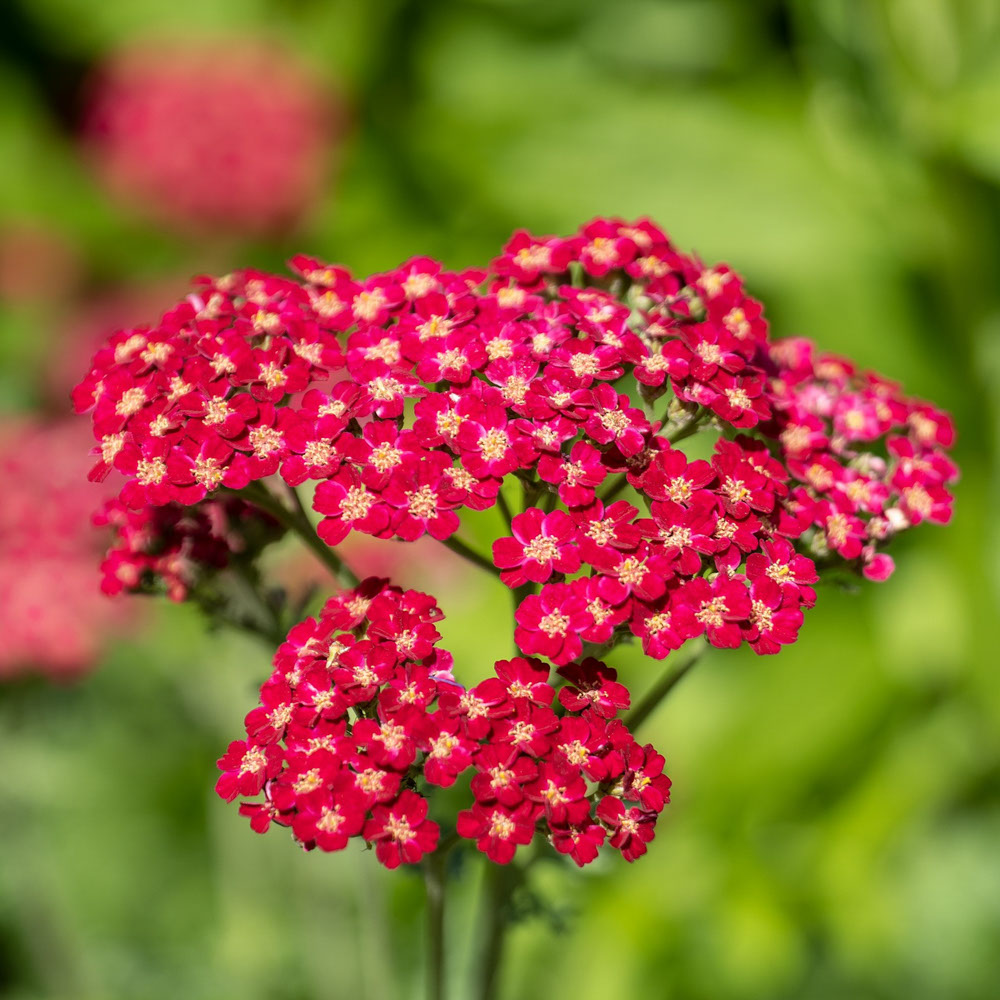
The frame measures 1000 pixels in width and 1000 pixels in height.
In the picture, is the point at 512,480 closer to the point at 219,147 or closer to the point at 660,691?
the point at 660,691

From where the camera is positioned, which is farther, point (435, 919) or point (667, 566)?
point (435, 919)

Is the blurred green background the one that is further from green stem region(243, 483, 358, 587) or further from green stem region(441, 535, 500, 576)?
green stem region(441, 535, 500, 576)

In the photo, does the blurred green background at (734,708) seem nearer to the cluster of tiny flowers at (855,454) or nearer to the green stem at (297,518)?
the green stem at (297,518)

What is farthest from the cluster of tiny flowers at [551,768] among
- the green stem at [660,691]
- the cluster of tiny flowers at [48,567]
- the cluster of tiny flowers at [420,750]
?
A: the cluster of tiny flowers at [48,567]

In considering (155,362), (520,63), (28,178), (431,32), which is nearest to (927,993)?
(155,362)

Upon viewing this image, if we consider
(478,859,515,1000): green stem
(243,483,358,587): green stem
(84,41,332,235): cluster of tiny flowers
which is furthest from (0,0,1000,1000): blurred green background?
(243,483,358,587): green stem

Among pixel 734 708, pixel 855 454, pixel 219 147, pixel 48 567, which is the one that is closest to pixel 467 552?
pixel 855 454
